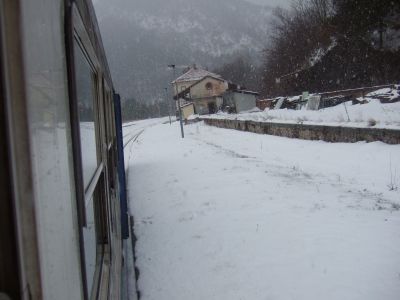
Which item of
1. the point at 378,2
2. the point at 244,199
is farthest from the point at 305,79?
the point at 244,199

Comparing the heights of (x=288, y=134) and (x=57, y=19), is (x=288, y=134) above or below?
below

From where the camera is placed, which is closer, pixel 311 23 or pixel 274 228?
pixel 274 228

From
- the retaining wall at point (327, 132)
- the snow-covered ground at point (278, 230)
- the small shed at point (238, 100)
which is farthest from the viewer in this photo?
the small shed at point (238, 100)

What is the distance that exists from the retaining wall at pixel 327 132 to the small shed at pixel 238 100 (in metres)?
32.9

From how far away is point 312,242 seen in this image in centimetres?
455

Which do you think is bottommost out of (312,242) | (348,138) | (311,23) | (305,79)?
(312,242)

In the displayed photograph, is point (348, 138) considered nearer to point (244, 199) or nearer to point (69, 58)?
point (244, 199)

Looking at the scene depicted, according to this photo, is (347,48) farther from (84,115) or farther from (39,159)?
(39,159)

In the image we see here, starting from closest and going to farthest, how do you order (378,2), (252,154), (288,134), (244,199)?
1. (244,199)
2. (252,154)
3. (288,134)
4. (378,2)

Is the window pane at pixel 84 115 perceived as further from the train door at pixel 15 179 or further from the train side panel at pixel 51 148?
the train door at pixel 15 179

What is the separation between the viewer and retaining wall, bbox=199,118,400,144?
874 cm

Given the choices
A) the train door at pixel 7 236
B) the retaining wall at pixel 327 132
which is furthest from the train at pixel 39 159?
the retaining wall at pixel 327 132

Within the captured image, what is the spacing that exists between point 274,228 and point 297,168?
379cm

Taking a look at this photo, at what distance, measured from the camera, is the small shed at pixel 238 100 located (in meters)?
50.5
